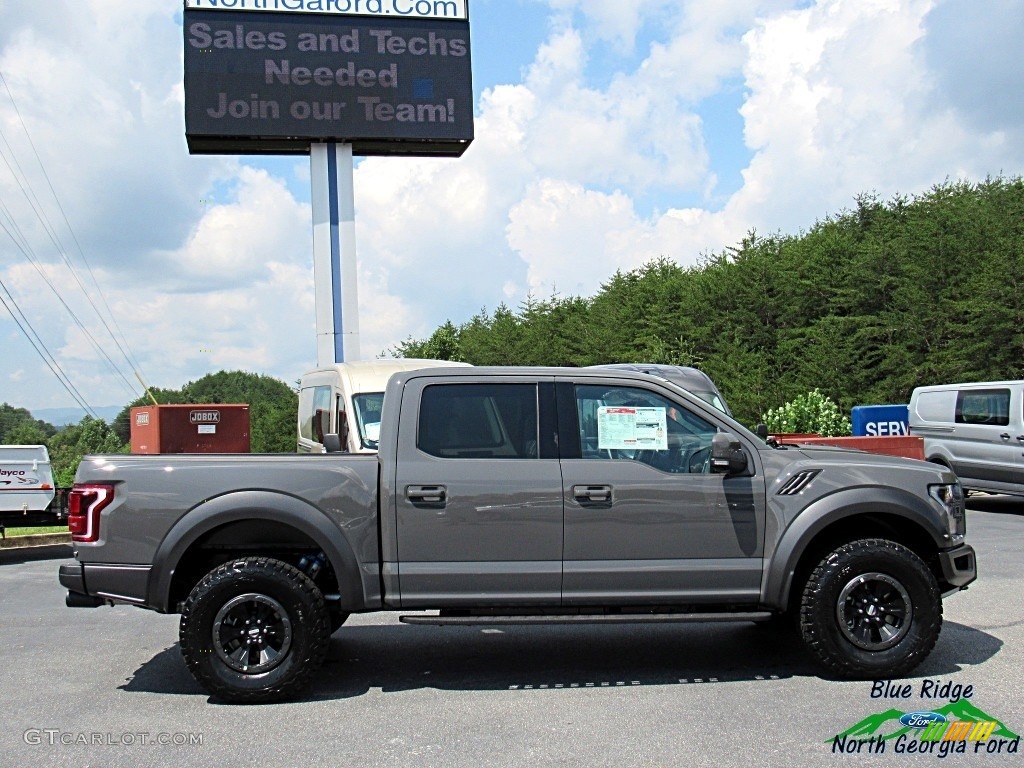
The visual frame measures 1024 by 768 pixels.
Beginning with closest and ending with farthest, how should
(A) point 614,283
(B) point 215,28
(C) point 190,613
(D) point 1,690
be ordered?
(C) point 190,613 < (D) point 1,690 < (B) point 215,28 < (A) point 614,283

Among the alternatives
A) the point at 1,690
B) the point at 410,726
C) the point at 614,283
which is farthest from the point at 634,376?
the point at 614,283

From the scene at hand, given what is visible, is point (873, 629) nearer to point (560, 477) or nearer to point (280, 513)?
point (560, 477)

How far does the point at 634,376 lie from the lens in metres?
6.44

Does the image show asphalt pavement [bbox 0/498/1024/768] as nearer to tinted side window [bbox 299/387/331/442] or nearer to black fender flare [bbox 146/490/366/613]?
black fender flare [bbox 146/490/366/613]

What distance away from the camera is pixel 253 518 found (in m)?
6.01

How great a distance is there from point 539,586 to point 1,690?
3.41 m

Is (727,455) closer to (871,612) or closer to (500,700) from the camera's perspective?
(871,612)

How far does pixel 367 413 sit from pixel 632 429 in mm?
6508

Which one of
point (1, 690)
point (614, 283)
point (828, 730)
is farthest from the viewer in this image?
point (614, 283)

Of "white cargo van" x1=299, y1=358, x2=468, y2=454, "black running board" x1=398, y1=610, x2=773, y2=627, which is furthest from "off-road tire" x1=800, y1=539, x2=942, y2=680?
"white cargo van" x1=299, y1=358, x2=468, y2=454

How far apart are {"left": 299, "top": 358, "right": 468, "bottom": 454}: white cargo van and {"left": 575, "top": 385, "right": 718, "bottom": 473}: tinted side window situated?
202 inches

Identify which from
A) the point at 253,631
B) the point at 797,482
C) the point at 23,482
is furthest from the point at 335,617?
the point at 23,482

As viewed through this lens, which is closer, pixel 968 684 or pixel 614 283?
pixel 968 684

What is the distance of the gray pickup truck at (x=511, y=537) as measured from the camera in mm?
5961
